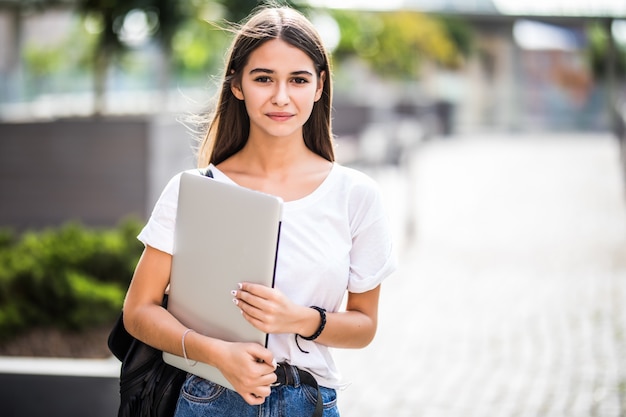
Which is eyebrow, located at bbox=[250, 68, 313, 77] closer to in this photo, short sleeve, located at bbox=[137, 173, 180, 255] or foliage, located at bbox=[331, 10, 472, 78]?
short sleeve, located at bbox=[137, 173, 180, 255]

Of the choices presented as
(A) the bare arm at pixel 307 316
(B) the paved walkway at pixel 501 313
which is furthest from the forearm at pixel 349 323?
(B) the paved walkway at pixel 501 313

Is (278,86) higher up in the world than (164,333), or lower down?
higher up

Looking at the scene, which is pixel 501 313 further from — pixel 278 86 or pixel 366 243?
pixel 278 86

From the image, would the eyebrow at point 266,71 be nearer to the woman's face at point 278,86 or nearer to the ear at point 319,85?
the woman's face at point 278,86

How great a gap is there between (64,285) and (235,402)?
4.68 m

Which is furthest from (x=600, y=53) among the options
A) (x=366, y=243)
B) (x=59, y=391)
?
(x=366, y=243)

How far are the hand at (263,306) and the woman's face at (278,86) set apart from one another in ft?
1.36

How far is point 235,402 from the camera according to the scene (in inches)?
90.3

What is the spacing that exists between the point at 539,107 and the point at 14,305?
4559cm

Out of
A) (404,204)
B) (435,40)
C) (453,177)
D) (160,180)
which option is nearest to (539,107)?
(435,40)

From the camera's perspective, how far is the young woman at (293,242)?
89.7 inches

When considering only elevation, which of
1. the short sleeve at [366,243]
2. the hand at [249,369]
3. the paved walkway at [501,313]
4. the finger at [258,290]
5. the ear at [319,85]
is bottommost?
the paved walkway at [501,313]

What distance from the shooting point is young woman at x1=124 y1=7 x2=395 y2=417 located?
228cm

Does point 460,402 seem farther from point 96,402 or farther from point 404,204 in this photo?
point 404,204
